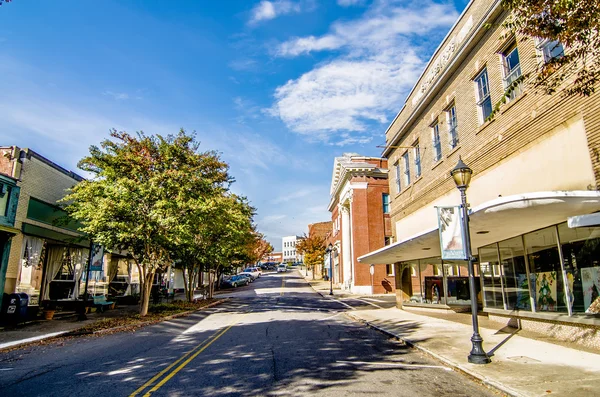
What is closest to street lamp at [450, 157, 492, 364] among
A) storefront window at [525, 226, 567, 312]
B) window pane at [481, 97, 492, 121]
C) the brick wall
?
the brick wall

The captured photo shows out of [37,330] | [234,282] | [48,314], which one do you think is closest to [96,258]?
[48,314]

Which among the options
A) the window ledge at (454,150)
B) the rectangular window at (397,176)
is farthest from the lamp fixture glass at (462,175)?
the rectangular window at (397,176)

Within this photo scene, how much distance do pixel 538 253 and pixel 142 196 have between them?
14.1 m

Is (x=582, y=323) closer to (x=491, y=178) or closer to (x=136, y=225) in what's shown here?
(x=491, y=178)

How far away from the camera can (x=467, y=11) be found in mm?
14727

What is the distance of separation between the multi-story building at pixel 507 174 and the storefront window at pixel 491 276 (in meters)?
0.04

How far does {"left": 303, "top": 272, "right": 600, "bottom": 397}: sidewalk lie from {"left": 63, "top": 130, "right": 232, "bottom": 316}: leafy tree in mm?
9535

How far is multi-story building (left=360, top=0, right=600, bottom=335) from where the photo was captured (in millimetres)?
8719

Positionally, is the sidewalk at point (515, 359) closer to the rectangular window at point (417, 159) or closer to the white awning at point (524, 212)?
the white awning at point (524, 212)

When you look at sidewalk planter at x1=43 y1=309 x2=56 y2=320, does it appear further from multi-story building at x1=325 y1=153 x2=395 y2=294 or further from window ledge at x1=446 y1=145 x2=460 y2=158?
multi-story building at x1=325 y1=153 x2=395 y2=294

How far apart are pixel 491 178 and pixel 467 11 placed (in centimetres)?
676

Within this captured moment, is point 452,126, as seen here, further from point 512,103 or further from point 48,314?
point 48,314

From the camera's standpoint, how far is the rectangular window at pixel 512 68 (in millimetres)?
11570

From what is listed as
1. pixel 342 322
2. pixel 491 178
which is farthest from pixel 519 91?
pixel 342 322
